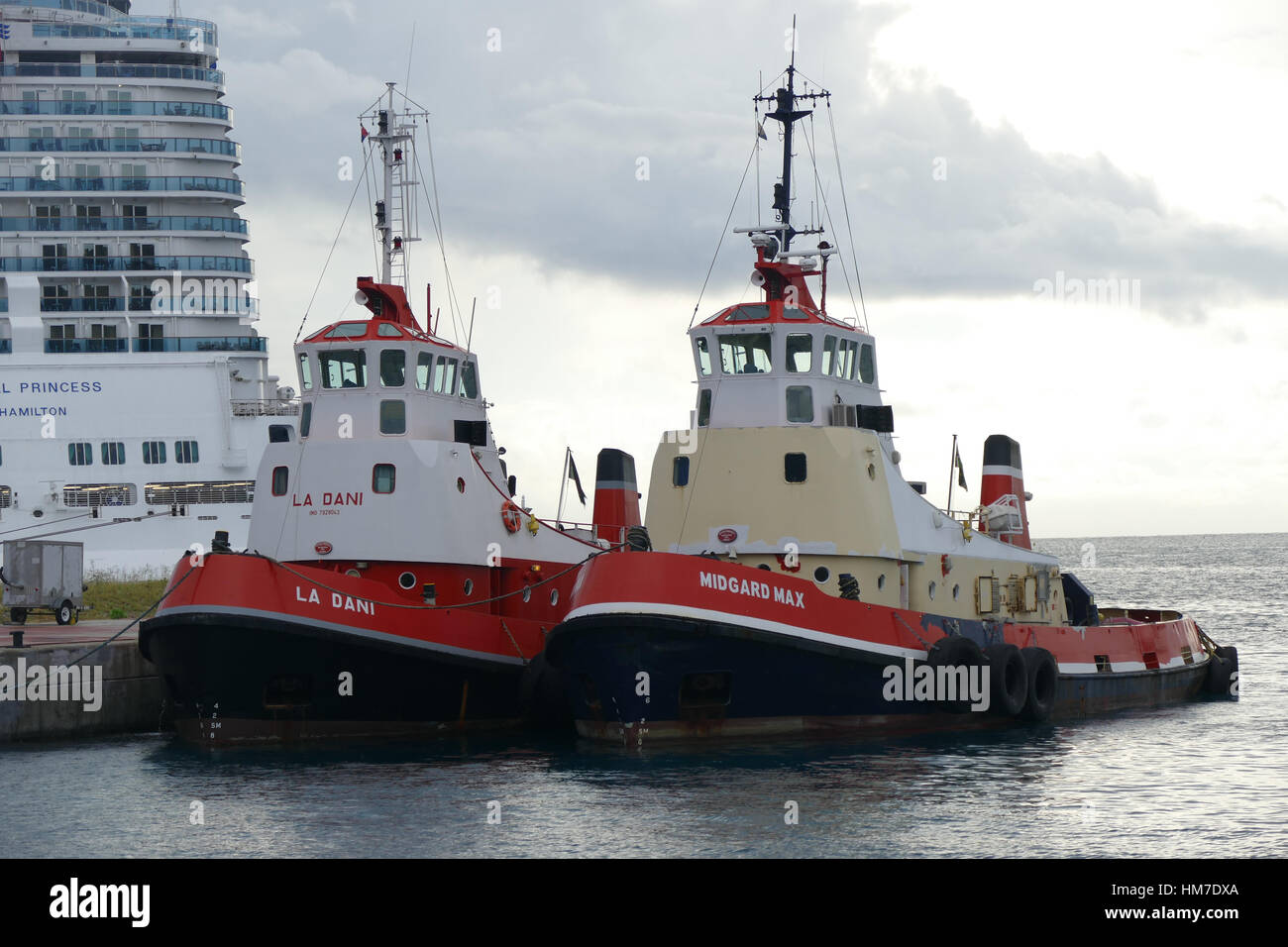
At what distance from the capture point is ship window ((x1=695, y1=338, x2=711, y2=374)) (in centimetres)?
2531

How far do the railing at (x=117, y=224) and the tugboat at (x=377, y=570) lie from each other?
1128 inches

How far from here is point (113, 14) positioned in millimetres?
57375

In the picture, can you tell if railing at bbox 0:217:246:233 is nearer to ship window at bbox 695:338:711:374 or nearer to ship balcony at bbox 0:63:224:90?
ship balcony at bbox 0:63:224:90

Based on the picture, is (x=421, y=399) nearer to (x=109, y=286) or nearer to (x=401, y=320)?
(x=401, y=320)

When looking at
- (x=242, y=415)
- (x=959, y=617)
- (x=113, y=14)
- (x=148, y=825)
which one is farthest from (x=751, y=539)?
(x=113, y=14)

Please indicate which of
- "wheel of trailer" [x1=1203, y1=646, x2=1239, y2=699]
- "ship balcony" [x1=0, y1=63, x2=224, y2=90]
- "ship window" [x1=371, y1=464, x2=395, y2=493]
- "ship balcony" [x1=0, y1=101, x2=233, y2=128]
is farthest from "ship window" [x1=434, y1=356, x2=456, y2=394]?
"ship balcony" [x1=0, y1=63, x2=224, y2=90]

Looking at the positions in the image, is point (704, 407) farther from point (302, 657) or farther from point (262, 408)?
point (262, 408)

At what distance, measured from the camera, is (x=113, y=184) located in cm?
5462

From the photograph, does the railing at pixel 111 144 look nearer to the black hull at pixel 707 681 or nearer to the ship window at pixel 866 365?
the ship window at pixel 866 365

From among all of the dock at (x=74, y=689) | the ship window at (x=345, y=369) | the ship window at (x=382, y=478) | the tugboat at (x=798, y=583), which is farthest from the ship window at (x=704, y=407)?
the dock at (x=74, y=689)

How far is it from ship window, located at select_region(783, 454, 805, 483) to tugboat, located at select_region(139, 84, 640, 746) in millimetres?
3634

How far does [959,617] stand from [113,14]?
4433cm

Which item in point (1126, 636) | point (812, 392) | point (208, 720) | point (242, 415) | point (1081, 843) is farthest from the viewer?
point (242, 415)

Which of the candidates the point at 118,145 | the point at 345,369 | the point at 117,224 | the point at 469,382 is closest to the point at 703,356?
the point at 469,382
